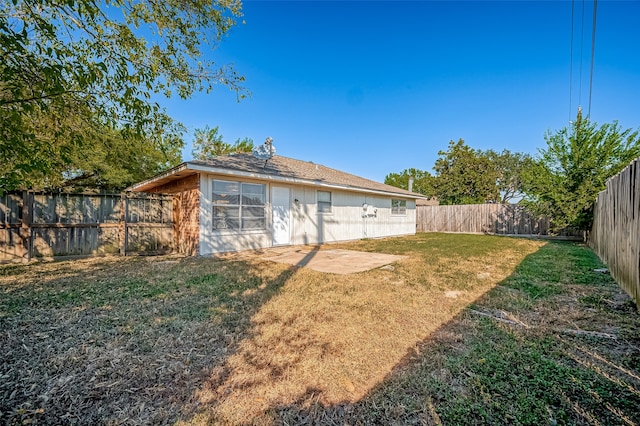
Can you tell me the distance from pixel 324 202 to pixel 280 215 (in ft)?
8.25

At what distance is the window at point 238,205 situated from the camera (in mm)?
8469

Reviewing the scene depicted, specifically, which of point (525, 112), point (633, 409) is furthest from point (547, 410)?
point (525, 112)

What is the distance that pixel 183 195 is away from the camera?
8.84m

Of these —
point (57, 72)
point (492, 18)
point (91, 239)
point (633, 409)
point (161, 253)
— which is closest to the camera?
→ point (633, 409)

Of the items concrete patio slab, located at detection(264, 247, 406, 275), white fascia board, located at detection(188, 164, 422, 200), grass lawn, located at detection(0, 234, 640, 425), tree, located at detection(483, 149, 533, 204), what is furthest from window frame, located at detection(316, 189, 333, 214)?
tree, located at detection(483, 149, 533, 204)

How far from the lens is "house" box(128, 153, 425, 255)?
8.14m

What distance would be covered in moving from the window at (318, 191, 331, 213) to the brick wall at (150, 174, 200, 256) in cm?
513

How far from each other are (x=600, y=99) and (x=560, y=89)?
179cm

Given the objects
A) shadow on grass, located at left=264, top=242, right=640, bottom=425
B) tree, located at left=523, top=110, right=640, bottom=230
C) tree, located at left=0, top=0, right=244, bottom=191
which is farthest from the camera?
tree, located at left=523, top=110, right=640, bottom=230

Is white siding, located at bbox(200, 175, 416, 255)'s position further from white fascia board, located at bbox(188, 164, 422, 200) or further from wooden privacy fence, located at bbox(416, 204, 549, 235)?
wooden privacy fence, located at bbox(416, 204, 549, 235)

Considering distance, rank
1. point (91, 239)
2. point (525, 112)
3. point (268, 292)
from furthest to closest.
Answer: point (525, 112) → point (91, 239) → point (268, 292)

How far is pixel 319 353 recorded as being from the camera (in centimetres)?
255

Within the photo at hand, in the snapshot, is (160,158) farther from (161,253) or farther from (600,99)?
(600,99)

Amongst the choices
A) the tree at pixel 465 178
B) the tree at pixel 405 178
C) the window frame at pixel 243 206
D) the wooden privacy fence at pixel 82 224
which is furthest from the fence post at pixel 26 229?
the tree at pixel 405 178
